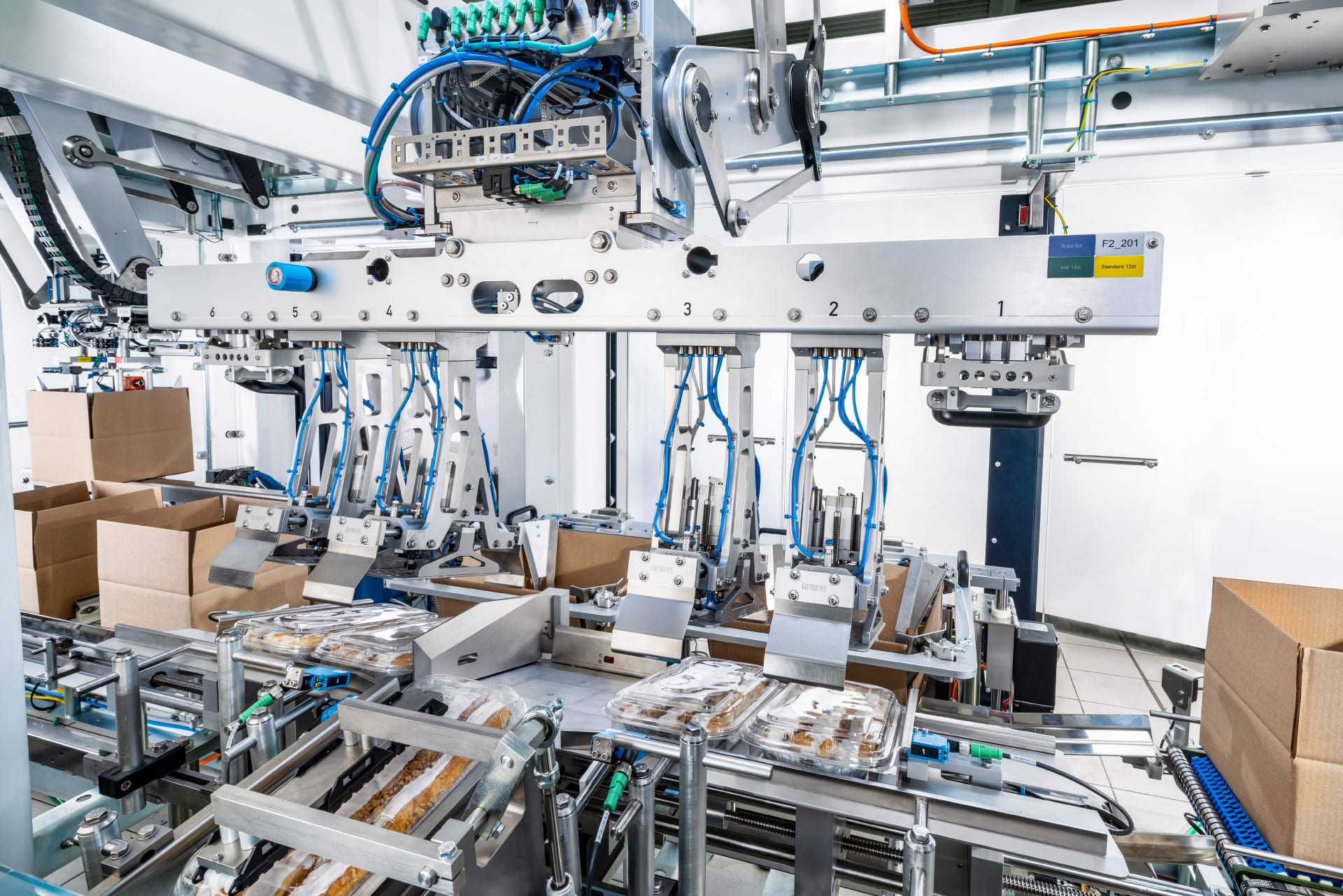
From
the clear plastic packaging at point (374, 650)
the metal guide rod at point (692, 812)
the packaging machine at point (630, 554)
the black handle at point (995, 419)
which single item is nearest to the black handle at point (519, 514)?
the packaging machine at point (630, 554)

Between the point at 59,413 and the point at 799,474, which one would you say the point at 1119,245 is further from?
the point at 59,413

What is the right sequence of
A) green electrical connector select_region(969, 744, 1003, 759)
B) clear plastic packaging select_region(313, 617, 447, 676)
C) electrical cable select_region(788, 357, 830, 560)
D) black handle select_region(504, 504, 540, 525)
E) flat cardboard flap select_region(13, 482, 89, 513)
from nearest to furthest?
green electrical connector select_region(969, 744, 1003, 759) < electrical cable select_region(788, 357, 830, 560) < clear plastic packaging select_region(313, 617, 447, 676) < black handle select_region(504, 504, 540, 525) < flat cardboard flap select_region(13, 482, 89, 513)

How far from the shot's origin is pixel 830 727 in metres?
1.50

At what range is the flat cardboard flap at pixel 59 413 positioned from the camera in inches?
151

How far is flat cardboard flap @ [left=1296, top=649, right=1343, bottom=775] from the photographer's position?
122 centimetres

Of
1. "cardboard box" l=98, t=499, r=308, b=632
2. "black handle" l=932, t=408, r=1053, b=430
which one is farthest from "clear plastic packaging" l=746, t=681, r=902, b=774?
"cardboard box" l=98, t=499, r=308, b=632

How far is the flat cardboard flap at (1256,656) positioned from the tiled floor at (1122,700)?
1079 mm

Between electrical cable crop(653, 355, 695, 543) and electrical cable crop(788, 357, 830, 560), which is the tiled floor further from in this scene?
electrical cable crop(653, 355, 695, 543)

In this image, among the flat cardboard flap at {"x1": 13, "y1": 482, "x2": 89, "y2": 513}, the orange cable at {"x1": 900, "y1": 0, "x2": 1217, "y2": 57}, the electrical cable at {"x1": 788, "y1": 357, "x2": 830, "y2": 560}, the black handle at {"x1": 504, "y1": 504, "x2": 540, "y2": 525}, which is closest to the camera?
the electrical cable at {"x1": 788, "y1": 357, "x2": 830, "y2": 560}

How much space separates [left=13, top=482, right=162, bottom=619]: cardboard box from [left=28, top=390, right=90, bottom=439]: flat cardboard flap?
32cm

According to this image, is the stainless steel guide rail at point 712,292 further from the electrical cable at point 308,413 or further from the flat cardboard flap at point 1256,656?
the flat cardboard flap at point 1256,656

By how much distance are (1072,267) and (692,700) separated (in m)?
1.15

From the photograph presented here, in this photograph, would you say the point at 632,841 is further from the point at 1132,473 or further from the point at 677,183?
the point at 1132,473

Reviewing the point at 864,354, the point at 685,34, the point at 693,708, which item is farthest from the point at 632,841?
the point at 685,34
